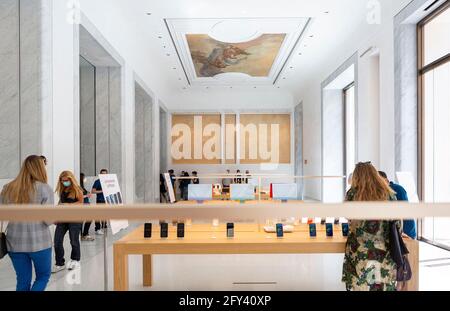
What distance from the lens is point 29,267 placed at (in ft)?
13.2

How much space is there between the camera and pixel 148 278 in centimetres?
497

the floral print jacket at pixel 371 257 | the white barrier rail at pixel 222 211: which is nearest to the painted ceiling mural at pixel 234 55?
the floral print jacket at pixel 371 257

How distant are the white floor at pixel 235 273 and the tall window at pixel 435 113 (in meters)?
1.69

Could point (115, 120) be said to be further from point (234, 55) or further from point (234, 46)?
point (234, 55)

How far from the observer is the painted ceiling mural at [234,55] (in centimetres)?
1414

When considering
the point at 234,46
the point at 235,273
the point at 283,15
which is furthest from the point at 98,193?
the point at 234,46

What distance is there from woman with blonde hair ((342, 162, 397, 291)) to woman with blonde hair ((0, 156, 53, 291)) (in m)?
2.94

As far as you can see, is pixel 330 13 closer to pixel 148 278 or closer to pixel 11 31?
pixel 11 31

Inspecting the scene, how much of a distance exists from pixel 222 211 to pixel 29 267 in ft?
12.4

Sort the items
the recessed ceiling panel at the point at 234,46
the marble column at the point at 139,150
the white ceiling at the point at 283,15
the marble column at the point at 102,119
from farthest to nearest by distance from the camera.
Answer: the marble column at the point at 139,150
the recessed ceiling panel at the point at 234,46
the marble column at the point at 102,119
the white ceiling at the point at 283,15

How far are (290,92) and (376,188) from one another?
20.8 meters

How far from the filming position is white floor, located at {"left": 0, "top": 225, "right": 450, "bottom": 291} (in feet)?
17.3

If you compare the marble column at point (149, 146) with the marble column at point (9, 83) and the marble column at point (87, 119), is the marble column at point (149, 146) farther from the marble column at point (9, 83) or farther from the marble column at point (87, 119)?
the marble column at point (9, 83)
